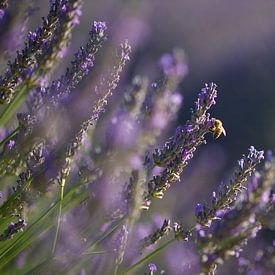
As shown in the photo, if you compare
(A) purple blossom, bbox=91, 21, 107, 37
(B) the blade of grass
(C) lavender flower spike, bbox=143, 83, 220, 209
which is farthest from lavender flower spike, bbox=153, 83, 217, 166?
(A) purple blossom, bbox=91, 21, 107, 37

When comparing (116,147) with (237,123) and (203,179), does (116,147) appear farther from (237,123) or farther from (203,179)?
(237,123)

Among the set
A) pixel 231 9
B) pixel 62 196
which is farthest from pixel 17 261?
pixel 231 9

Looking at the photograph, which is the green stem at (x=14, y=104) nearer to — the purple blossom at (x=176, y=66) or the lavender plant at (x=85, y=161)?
the lavender plant at (x=85, y=161)

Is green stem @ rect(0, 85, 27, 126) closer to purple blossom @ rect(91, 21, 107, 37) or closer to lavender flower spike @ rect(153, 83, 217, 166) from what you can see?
purple blossom @ rect(91, 21, 107, 37)

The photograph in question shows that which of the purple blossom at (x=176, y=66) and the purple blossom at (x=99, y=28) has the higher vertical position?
the purple blossom at (x=99, y=28)

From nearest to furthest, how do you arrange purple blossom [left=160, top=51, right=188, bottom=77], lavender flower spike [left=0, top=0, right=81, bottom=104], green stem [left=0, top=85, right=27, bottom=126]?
1. purple blossom [left=160, top=51, right=188, bottom=77]
2. lavender flower spike [left=0, top=0, right=81, bottom=104]
3. green stem [left=0, top=85, right=27, bottom=126]

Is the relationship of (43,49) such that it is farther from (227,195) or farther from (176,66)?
(227,195)

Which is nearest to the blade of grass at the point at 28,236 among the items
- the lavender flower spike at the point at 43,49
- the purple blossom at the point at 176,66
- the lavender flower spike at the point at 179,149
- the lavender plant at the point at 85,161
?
the lavender plant at the point at 85,161

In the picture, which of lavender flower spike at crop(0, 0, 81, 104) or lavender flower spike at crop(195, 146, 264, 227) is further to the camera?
lavender flower spike at crop(195, 146, 264, 227)
